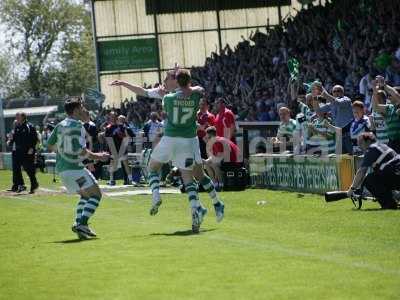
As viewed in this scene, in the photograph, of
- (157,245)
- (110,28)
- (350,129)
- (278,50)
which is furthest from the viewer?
(110,28)

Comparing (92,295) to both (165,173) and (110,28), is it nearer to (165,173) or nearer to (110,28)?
(165,173)

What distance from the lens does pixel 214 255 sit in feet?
41.8


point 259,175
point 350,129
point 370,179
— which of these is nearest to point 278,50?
point 259,175

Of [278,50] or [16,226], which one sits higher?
[278,50]

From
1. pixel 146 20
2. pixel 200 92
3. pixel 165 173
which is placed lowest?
pixel 165 173

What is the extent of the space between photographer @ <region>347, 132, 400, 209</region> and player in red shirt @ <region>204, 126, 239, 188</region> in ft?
24.7

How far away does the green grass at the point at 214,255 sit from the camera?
10.3 m

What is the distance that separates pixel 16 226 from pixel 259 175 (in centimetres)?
841

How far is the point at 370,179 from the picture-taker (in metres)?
17.7

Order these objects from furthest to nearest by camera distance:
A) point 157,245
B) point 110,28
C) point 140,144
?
point 110,28 → point 140,144 → point 157,245

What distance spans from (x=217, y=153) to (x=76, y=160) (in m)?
9.51

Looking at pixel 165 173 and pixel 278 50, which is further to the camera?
pixel 278 50

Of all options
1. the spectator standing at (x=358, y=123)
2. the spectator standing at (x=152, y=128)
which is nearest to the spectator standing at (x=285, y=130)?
the spectator standing at (x=358, y=123)

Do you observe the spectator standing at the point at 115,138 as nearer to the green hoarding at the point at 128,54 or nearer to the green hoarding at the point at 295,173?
the green hoarding at the point at 295,173
